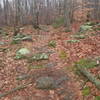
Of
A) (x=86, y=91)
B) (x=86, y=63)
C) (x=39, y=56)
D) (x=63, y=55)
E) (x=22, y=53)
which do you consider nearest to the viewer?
(x=86, y=91)

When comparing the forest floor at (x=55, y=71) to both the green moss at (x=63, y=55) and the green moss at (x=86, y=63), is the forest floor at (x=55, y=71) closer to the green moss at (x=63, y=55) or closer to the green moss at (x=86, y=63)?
the green moss at (x=63, y=55)

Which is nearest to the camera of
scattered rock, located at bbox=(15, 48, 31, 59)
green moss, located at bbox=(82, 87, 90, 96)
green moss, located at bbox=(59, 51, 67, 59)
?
green moss, located at bbox=(82, 87, 90, 96)

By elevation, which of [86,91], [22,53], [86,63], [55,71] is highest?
[22,53]

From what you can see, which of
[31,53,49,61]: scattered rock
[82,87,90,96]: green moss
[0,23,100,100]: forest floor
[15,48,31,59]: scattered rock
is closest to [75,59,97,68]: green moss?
[0,23,100,100]: forest floor

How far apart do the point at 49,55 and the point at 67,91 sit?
3241 mm

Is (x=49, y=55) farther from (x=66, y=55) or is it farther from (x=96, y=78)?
(x=96, y=78)

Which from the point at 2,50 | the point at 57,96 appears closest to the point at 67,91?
the point at 57,96

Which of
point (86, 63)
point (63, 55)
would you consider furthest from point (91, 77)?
point (63, 55)

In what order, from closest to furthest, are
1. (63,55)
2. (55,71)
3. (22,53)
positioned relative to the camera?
(55,71) < (63,55) < (22,53)

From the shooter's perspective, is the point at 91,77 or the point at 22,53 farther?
the point at 22,53

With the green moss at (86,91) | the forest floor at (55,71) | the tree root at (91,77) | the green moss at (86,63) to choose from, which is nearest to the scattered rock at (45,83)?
the forest floor at (55,71)

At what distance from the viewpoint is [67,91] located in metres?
4.79

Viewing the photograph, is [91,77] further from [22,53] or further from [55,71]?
[22,53]

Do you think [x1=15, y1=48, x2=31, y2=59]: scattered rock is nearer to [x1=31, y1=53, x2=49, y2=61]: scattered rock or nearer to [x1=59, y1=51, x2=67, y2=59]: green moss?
[x1=31, y1=53, x2=49, y2=61]: scattered rock
